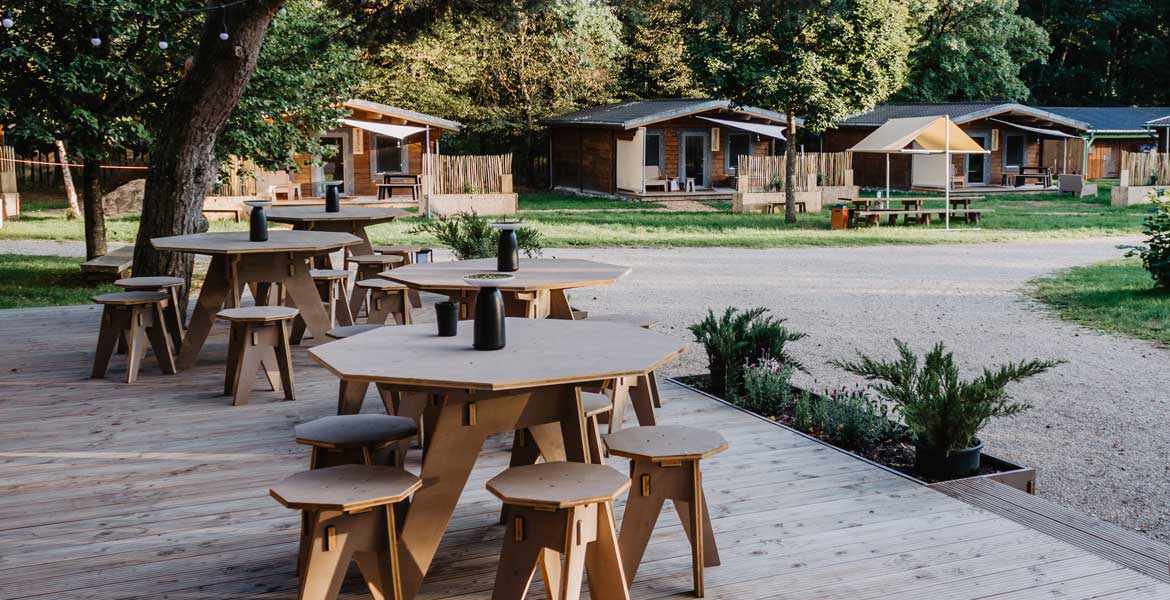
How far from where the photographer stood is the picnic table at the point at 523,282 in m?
5.90

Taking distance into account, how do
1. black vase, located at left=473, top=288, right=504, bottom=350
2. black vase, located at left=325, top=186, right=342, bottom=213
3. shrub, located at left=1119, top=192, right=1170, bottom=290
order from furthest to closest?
shrub, located at left=1119, top=192, right=1170, bottom=290
black vase, located at left=325, top=186, right=342, bottom=213
black vase, located at left=473, top=288, right=504, bottom=350

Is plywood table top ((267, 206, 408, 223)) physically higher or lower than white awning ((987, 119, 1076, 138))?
lower

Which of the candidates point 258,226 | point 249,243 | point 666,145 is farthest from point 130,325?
point 666,145

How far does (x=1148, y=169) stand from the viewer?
28688 millimetres

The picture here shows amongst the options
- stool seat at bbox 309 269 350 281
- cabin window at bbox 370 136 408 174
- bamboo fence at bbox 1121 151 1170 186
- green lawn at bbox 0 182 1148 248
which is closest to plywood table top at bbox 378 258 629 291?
stool seat at bbox 309 269 350 281

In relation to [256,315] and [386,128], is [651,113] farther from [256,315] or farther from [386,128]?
[256,315]

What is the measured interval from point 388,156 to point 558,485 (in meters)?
26.5

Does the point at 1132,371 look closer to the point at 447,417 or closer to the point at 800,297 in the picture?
the point at 800,297

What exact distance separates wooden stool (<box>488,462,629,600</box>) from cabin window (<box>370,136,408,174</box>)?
1013 inches

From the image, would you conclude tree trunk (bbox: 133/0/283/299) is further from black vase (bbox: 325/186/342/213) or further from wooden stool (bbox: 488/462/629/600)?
wooden stool (bbox: 488/462/629/600)

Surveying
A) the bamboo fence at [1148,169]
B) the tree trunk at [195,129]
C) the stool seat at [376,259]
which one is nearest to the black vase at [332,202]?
the stool seat at [376,259]

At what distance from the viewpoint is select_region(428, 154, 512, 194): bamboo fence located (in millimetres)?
25797

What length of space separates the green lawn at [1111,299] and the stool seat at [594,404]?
700 cm

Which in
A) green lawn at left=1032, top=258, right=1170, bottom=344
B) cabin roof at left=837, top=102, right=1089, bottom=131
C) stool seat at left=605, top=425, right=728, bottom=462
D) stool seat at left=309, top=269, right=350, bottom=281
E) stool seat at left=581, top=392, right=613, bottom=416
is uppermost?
cabin roof at left=837, top=102, right=1089, bottom=131
